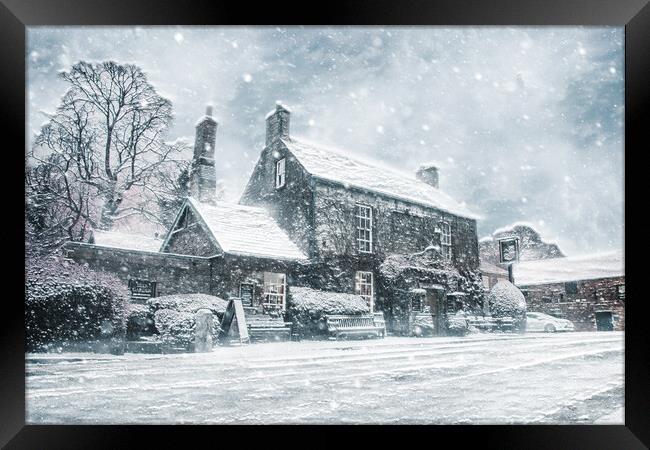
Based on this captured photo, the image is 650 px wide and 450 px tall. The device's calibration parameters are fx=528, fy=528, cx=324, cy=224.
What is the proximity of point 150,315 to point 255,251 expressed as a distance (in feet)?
9.80

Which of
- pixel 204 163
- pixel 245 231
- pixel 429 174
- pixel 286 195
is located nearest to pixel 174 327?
pixel 245 231

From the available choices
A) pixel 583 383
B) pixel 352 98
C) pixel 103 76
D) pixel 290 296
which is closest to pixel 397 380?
pixel 583 383

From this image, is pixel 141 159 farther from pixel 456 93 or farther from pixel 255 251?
pixel 456 93

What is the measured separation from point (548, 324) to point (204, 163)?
8.16 m

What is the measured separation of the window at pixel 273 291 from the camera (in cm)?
1140

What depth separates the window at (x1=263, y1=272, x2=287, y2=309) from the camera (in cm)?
1140

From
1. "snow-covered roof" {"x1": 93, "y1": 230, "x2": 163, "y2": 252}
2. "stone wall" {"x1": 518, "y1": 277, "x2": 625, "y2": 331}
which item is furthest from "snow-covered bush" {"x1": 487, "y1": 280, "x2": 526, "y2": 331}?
"snow-covered roof" {"x1": 93, "y1": 230, "x2": 163, "y2": 252}

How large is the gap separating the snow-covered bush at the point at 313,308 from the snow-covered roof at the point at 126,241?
3.12 m

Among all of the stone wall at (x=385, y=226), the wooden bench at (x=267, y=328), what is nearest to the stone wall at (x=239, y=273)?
the wooden bench at (x=267, y=328)

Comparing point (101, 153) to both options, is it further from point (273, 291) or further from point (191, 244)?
point (273, 291)

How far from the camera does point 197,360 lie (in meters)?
8.48

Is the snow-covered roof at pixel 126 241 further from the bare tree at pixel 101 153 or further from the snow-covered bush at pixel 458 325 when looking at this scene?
the snow-covered bush at pixel 458 325

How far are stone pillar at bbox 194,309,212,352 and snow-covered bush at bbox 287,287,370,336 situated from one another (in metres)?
2.31
